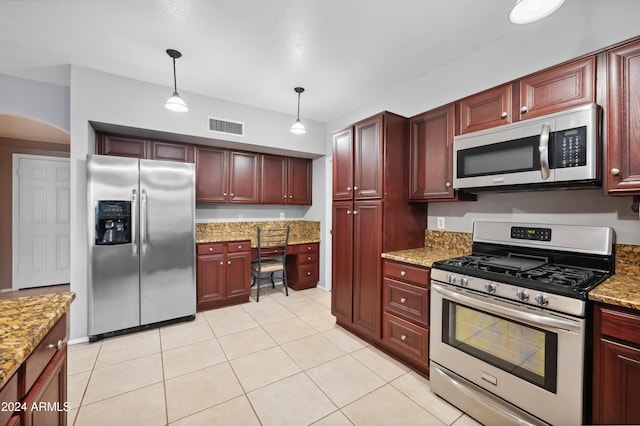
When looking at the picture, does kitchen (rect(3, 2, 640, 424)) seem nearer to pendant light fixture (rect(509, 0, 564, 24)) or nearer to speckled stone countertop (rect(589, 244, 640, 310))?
speckled stone countertop (rect(589, 244, 640, 310))

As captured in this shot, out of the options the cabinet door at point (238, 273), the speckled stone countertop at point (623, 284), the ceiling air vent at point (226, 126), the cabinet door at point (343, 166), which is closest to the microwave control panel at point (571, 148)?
the speckled stone countertop at point (623, 284)

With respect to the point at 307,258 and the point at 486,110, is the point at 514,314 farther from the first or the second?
the point at 307,258

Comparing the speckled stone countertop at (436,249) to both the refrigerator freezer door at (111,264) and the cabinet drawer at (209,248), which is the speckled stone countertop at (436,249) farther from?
the refrigerator freezer door at (111,264)

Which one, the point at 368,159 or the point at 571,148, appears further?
the point at 368,159

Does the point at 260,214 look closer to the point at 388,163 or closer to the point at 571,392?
the point at 388,163

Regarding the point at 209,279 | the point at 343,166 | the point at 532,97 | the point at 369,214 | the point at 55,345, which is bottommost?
the point at 209,279

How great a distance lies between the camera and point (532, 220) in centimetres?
207

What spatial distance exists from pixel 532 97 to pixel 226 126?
3.11m

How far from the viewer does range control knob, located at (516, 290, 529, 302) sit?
148 cm

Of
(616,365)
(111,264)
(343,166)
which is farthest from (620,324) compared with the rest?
(111,264)

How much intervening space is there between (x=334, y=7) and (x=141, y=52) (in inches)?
70.4

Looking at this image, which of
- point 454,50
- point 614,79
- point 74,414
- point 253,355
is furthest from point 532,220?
point 74,414

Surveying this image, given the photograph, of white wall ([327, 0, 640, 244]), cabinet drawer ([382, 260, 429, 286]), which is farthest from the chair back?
white wall ([327, 0, 640, 244])

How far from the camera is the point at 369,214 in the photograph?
2.57 metres
